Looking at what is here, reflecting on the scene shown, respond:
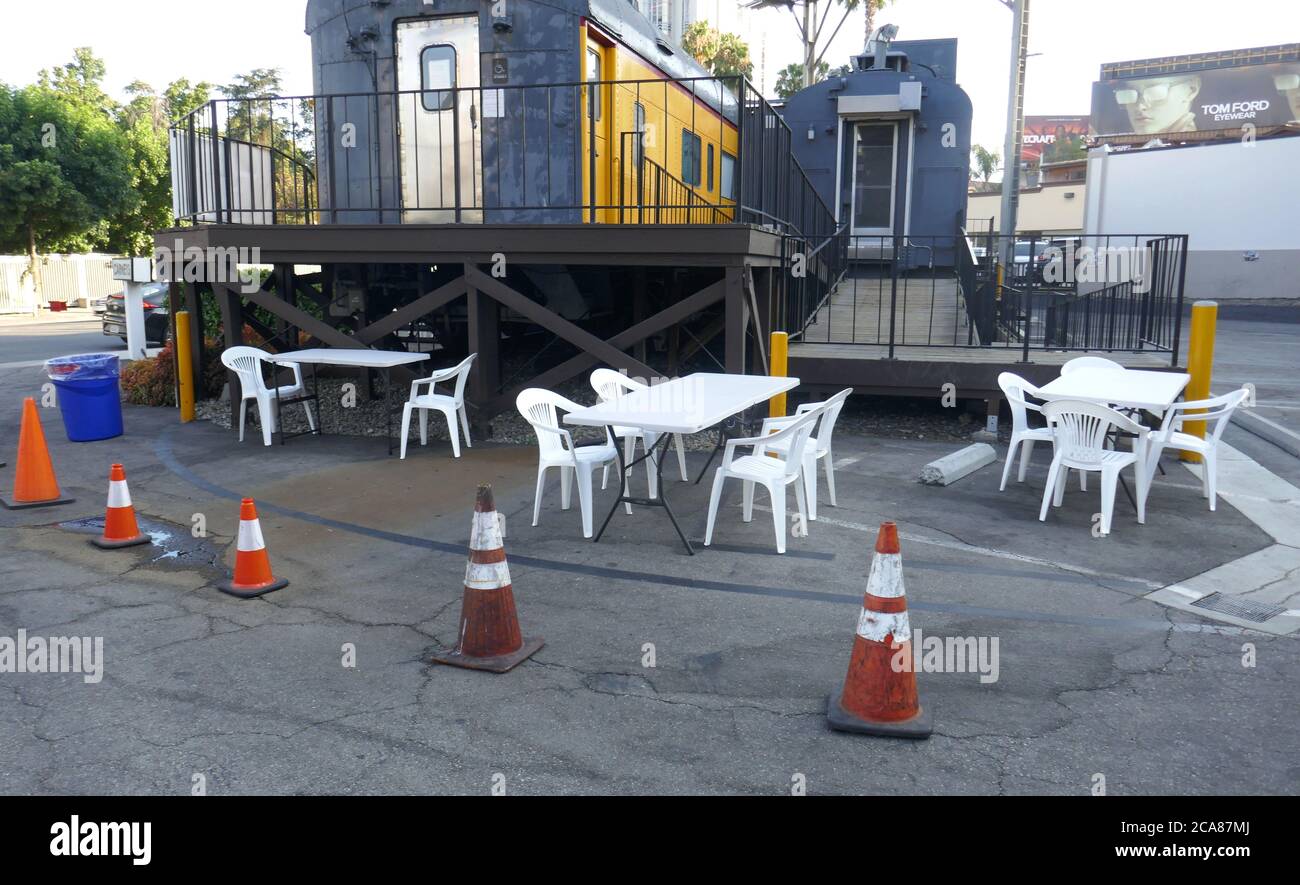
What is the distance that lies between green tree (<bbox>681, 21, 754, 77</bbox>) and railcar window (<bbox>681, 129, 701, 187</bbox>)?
29.9 m

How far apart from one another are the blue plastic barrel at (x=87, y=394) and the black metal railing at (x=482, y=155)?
6.24ft

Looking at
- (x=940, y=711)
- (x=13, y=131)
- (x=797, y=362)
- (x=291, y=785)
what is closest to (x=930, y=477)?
(x=797, y=362)

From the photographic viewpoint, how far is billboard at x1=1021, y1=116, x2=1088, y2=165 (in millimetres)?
98312

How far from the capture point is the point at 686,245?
8.81 metres

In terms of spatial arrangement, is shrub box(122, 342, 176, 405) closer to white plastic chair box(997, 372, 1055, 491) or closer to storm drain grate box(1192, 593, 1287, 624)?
white plastic chair box(997, 372, 1055, 491)

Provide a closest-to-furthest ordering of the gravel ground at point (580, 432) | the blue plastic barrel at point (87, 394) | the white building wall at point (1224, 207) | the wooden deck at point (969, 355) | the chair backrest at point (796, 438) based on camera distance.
→ the chair backrest at point (796, 438), the blue plastic barrel at point (87, 394), the wooden deck at point (969, 355), the gravel ground at point (580, 432), the white building wall at point (1224, 207)

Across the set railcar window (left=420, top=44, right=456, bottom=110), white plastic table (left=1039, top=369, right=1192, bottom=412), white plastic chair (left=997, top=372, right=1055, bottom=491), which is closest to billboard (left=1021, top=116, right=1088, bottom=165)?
white plastic table (left=1039, top=369, right=1192, bottom=412)

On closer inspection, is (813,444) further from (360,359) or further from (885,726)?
(360,359)

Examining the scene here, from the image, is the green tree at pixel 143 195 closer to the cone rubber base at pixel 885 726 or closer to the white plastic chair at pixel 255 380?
the white plastic chair at pixel 255 380

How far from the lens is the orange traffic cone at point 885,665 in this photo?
382 cm

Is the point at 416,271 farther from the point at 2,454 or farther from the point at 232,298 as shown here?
the point at 2,454

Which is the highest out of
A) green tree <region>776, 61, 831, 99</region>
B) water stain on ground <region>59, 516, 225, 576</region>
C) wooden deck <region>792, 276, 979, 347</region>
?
green tree <region>776, 61, 831, 99</region>
